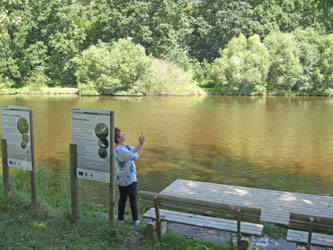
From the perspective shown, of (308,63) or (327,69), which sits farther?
(308,63)

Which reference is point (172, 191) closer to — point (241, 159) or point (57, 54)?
point (241, 159)

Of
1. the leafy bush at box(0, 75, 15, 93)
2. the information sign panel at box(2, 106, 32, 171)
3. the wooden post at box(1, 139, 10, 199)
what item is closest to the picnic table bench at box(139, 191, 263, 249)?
the information sign panel at box(2, 106, 32, 171)

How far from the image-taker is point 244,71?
163 ft

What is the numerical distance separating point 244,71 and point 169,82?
10.4 meters

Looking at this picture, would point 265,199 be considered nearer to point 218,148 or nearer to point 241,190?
point 241,190

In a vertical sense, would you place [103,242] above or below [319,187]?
above

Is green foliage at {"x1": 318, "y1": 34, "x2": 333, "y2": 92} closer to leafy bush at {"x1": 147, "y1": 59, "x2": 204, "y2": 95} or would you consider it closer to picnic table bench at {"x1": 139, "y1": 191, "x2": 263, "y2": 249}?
leafy bush at {"x1": 147, "y1": 59, "x2": 204, "y2": 95}

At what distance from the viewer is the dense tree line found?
4812 cm

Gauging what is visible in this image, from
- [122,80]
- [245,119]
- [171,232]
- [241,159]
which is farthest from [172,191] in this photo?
[122,80]

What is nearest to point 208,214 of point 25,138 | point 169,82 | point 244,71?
point 25,138

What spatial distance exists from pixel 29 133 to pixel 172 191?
12.9ft

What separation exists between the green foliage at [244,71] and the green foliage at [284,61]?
4.35ft

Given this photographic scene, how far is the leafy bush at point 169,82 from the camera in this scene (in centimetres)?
Answer: 4778

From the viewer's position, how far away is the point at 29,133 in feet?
19.2
